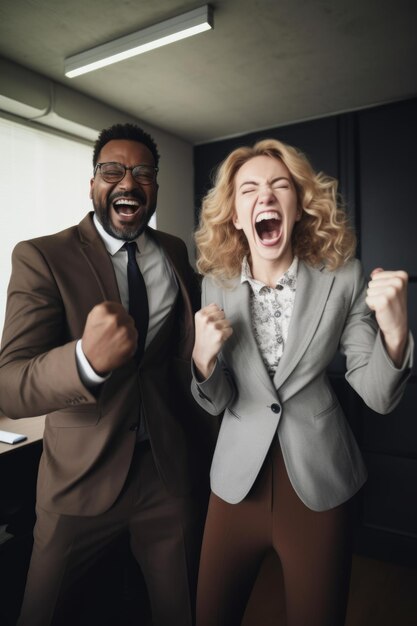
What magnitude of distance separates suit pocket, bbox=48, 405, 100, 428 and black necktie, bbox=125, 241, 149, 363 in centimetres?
20

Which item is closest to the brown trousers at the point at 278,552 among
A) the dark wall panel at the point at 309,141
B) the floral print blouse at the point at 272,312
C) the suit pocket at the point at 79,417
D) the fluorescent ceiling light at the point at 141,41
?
the floral print blouse at the point at 272,312

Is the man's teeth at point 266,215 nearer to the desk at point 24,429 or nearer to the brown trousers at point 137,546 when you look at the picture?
the brown trousers at point 137,546

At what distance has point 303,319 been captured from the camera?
1210mm

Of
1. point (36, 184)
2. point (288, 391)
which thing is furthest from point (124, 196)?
point (36, 184)

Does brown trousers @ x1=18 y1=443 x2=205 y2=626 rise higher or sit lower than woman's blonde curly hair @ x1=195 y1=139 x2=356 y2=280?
lower

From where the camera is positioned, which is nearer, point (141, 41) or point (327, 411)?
point (327, 411)

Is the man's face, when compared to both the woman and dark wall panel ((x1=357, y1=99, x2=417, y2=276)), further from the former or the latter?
dark wall panel ((x1=357, y1=99, x2=417, y2=276))

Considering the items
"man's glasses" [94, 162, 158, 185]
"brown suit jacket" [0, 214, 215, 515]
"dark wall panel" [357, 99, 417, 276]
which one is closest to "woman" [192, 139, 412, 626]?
"brown suit jacket" [0, 214, 215, 515]

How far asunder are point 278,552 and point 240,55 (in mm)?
2278

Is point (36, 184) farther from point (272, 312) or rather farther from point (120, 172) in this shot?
point (272, 312)

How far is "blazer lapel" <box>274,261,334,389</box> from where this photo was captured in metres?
1.19

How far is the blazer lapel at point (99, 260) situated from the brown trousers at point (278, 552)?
0.65 metres

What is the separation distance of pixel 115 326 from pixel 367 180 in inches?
99.7

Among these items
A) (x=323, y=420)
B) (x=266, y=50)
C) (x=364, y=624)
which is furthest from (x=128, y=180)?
(x=364, y=624)
